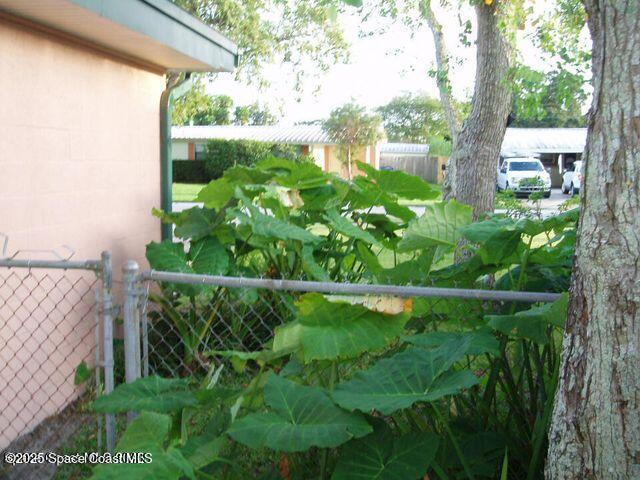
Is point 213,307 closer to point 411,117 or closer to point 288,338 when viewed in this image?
point 288,338

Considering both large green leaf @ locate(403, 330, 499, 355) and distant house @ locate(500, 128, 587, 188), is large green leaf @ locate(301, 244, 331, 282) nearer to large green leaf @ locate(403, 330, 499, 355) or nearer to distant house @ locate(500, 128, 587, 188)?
large green leaf @ locate(403, 330, 499, 355)

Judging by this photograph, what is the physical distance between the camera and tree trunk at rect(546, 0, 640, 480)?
1.78 m

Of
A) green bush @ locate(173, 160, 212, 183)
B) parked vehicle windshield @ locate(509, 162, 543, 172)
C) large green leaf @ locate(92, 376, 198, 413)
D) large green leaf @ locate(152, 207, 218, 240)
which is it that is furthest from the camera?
green bush @ locate(173, 160, 212, 183)

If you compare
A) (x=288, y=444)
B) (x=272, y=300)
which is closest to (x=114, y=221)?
(x=272, y=300)

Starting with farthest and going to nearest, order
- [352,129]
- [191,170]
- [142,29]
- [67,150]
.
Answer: [352,129] < [191,170] < [67,150] < [142,29]

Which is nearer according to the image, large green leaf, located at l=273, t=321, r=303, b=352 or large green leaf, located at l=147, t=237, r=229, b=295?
large green leaf, located at l=273, t=321, r=303, b=352

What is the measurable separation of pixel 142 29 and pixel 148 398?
2.36m

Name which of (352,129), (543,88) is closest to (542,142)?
(352,129)

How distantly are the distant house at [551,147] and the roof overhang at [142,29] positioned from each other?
35269 mm

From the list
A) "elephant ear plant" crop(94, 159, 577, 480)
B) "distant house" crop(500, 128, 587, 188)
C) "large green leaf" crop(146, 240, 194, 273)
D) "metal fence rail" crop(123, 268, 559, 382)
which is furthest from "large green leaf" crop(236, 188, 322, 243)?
"distant house" crop(500, 128, 587, 188)

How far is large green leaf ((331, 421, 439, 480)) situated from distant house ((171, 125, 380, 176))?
A: 33.4 meters

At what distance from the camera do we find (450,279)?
307 cm

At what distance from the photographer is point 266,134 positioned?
41.5 m

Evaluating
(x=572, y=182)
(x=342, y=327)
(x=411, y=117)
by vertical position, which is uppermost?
(x=411, y=117)
